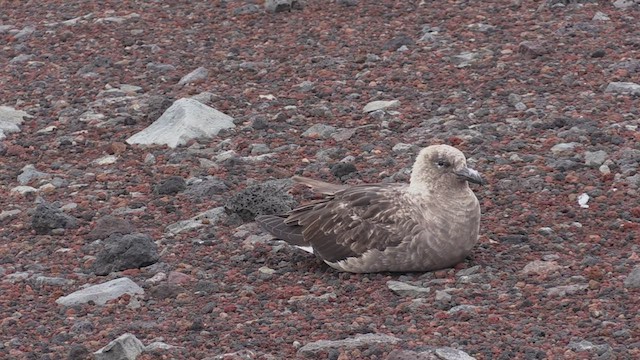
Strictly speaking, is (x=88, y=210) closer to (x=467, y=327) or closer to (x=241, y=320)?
(x=241, y=320)

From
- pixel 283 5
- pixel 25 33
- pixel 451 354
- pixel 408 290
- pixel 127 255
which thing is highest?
pixel 451 354

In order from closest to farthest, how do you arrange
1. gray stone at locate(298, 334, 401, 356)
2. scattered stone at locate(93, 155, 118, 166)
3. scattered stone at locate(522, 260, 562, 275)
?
gray stone at locate(298, 334, 401, 356) → scattered stone at locate(522, 260, 562, 275) → scattered stone at locate(93, 155, 118, 166)

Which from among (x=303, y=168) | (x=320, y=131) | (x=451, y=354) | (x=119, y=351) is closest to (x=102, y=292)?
(x=119, y=351)

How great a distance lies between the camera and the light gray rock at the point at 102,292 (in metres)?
8.75

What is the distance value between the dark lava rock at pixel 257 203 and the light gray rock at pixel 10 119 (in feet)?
11.7

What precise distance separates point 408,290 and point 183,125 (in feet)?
14.2

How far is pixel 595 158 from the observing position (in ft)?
34.0

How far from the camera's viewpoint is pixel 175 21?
1585 cm

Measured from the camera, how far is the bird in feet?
28.7

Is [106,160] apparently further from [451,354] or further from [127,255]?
[451,354]

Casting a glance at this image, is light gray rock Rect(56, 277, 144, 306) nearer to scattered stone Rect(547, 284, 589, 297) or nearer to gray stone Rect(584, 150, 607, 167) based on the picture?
scattered stone Rect(547, 284, 589, 297)

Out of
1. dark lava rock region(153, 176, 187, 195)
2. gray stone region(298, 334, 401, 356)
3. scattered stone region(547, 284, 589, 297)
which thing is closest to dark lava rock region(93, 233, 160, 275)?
dark lava rock region(153, 176, 187, 195)

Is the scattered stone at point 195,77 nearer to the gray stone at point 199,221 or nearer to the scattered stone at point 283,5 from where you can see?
the scattered stone at point 283,5

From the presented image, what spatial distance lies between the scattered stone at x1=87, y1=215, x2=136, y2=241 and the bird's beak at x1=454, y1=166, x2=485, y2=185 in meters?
2.78
